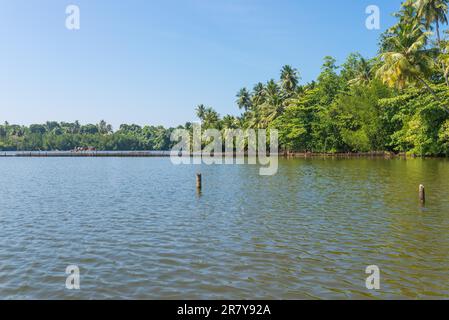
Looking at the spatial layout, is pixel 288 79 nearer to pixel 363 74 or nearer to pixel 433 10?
pixel 363 74

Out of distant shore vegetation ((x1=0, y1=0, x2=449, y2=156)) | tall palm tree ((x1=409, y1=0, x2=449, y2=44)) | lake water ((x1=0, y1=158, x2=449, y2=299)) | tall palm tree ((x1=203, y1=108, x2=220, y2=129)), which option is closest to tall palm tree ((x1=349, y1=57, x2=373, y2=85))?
distant shore vegetation ((x1=0, y1=0, x2=449, y2=156))

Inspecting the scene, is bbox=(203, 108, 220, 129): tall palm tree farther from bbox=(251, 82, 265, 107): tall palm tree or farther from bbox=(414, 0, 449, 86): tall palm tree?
bbox=(414, 0, 449, 86): tall palm tree

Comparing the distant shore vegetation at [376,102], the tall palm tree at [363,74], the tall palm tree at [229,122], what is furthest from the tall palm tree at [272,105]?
the tall palm tree at [363,74]

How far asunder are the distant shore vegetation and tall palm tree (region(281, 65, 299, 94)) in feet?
0.84

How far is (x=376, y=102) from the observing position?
7488cm

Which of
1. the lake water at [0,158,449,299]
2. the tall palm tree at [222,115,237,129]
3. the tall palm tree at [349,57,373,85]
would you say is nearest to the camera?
the lake water at [0,158,449,299]

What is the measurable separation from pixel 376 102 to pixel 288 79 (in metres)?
31.3

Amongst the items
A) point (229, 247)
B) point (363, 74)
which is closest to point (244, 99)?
point (363, 74)

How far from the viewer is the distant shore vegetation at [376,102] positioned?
152ft

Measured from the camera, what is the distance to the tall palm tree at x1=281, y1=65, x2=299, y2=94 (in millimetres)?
100506

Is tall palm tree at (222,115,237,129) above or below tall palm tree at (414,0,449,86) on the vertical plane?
below

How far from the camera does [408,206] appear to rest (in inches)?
798
